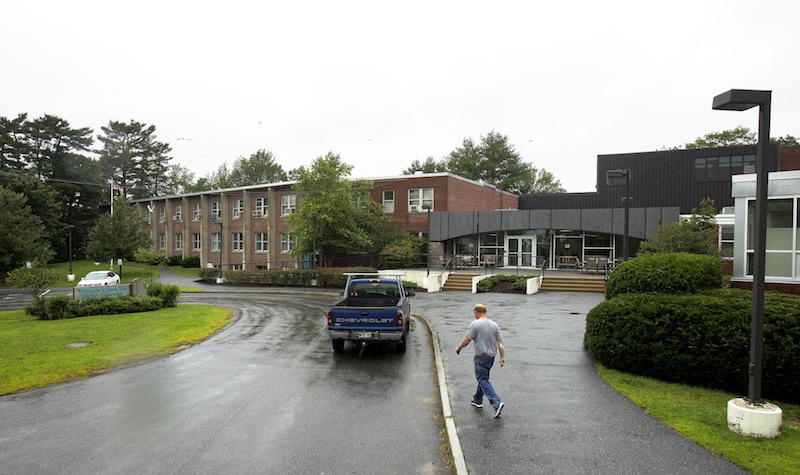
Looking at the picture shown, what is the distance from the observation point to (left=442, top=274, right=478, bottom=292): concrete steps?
28203 mm

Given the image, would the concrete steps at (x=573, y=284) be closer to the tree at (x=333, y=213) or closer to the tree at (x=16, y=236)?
the tree at (x=333, y=213)

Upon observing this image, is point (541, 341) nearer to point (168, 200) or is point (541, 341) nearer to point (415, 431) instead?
point (415, 431)

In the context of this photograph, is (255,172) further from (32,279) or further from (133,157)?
(32,279)

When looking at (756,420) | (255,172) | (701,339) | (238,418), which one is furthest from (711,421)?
(255,172)

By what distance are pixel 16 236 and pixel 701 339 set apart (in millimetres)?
51013

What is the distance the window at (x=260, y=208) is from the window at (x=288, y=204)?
2469 millimetres

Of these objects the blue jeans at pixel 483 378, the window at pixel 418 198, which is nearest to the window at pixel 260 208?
the window at pixel 418 198

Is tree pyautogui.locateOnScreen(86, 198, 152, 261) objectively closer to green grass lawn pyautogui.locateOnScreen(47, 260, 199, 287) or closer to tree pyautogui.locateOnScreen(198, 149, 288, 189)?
green grass lawn pyautogui.locateOnScreen(47, 260, 199, 287)

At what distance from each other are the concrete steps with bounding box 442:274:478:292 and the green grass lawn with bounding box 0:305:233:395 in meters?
13.0

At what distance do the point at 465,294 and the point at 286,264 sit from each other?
2548cm

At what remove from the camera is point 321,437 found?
21.4 ft

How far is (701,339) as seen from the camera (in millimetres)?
8680

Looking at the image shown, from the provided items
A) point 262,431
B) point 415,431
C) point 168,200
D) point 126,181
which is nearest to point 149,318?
point 262,431

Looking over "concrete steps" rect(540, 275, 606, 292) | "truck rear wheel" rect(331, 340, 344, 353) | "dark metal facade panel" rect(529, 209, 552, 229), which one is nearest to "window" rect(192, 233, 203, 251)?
"dark metal facade panel" rect(529, 209, 552, 229)
